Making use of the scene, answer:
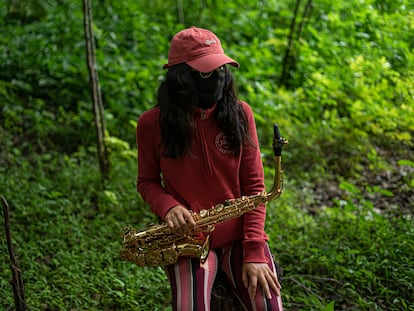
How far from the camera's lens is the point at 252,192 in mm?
2893

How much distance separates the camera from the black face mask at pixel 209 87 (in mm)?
2654

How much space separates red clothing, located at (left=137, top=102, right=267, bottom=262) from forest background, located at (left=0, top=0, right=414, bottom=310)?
29.3 inches

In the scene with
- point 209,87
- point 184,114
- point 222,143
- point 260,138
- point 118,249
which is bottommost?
point 118,249

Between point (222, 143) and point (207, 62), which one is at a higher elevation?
point (207, 62)

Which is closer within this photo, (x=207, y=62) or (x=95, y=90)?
(x=207, y=62)

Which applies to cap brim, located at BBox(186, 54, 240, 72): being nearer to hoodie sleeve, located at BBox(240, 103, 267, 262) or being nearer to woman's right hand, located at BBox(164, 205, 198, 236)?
hoodie sleeve, located at BBox(240, 103, 267, 262)

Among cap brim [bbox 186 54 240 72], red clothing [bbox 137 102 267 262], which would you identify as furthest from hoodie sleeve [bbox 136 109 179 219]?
cap brim [bbox 186 54 240 72]

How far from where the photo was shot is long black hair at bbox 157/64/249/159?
2.67m

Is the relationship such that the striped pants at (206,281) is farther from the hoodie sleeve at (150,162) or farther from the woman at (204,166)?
the hoodie sleeve at (150,162)

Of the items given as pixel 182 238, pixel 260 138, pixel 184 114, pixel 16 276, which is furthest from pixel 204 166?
pixel 260 138

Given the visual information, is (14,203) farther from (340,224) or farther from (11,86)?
(340,224)

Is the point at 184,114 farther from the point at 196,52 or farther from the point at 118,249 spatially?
the point at 118,249

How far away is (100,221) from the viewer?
4.68 m

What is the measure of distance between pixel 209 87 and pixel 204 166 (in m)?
0.43
